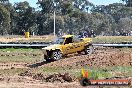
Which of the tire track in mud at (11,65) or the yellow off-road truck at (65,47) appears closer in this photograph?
the tire track in mud at (11,65)

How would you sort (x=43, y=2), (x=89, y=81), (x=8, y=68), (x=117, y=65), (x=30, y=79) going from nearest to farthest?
(x=89, y=81) < (x=30, y=79) < (x=117, y=65) < (x=8, y=68) < (x=43, y=2)

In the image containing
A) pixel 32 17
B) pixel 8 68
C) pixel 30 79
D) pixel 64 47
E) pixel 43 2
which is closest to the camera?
pixel 30 79

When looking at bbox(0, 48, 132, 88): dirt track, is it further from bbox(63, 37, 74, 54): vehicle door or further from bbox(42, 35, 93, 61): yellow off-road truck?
bbox(63, 37, 74, 54): vehicle door

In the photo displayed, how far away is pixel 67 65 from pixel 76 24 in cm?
8838

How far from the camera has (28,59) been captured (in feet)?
86.3

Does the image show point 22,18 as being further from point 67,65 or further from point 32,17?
point 67,65

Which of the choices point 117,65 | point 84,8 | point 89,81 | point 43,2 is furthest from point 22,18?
point 89,81

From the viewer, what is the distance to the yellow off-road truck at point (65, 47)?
2448 centimetres

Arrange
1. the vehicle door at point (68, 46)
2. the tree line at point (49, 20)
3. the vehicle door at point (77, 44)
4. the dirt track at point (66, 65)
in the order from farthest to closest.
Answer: the tree line at point (49, 20)
the vehicle door at point (77, 44)
the vehicle door at point (68, 46)
the dirt track at point (66, 65)

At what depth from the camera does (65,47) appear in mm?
25156

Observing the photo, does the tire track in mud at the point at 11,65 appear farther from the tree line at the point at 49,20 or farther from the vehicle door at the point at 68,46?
the tree line at the point at 49,20

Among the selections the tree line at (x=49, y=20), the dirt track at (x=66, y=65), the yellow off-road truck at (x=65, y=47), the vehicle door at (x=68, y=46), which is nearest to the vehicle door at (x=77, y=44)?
the yellow off-road truck at (x=65, y=47)

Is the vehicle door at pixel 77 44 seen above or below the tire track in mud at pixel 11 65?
above

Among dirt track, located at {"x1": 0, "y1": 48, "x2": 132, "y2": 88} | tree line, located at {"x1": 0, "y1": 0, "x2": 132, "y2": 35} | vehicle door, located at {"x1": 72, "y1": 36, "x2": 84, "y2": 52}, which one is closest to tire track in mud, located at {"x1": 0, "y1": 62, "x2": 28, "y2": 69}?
dirt track, located at {"x1": 0, "y1": 48, "x2": 132, "y2": 88}
